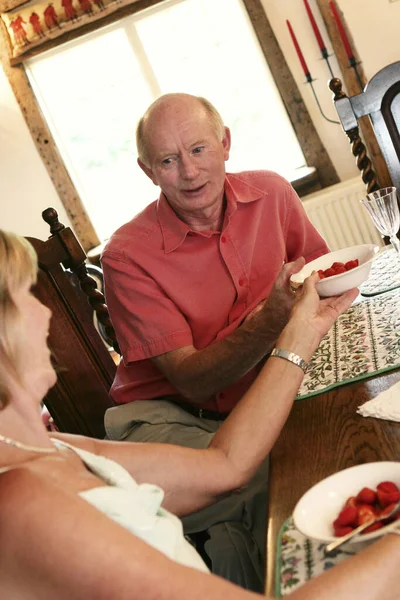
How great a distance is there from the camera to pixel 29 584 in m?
0.83

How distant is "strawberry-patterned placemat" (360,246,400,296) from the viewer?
6.44 feet

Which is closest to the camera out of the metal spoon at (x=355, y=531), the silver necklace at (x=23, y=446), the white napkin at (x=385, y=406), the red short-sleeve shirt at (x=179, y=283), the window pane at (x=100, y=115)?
the metal spoon at (x=355, y=531)

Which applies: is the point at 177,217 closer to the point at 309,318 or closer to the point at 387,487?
the point at 309,318

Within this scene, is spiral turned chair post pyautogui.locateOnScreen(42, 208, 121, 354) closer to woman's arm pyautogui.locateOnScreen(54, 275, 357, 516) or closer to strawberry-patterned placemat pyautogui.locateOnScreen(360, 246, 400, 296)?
strawberry-patterned placemat pyautogui.locateOnScreen(360, 246, 400, 296)

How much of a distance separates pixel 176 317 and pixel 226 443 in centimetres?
70

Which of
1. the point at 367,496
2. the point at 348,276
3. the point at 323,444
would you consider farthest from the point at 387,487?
the point at 348,276

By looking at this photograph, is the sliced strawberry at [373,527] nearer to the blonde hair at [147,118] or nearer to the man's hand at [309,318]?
the man's hand at [309,318]

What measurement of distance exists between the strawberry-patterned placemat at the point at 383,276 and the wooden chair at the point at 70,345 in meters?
0.79

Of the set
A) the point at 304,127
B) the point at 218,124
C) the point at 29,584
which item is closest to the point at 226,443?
the point at 29,584

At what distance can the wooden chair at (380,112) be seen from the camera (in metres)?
2.52

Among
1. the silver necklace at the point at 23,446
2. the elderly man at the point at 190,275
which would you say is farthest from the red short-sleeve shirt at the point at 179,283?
the silver necklace at the point at 23,446

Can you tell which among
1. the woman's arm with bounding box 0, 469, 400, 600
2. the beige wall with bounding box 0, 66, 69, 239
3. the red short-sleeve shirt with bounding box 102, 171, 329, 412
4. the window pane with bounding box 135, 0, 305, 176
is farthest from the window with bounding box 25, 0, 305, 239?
the woman's arm with bounding box 0, 469, 400, 600

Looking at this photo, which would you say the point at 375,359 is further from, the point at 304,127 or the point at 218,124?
the point at 304,127

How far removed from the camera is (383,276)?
206 centimetres
